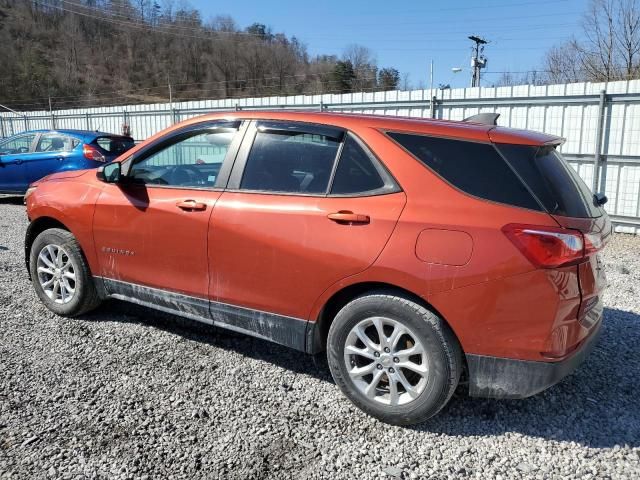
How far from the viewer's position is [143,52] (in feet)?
244

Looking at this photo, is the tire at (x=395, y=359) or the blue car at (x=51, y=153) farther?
the blue car at (x=51, y=153)

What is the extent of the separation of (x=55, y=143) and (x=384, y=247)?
9.64m

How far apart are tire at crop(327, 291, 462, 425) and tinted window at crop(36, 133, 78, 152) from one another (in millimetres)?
9026

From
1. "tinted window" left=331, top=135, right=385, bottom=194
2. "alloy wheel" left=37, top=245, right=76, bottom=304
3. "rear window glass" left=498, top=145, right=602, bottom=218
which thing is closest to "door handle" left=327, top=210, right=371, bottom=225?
"tinted window" left=331, top=135, right=385, bottom=194

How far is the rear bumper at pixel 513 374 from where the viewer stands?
257 cm

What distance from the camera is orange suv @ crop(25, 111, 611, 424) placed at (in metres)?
2.55

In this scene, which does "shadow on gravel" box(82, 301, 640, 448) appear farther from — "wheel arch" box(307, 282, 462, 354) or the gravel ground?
"wheel arch" box(307, 282, 462, 354)

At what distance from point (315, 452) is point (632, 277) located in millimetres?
4936

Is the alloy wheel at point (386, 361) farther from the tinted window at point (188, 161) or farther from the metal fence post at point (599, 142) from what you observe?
the metal fence post at point (599, 142)

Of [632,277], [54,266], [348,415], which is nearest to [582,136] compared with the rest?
[632,277]

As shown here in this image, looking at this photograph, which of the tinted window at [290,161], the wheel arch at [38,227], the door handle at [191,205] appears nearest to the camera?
the tinted window at [290,161]

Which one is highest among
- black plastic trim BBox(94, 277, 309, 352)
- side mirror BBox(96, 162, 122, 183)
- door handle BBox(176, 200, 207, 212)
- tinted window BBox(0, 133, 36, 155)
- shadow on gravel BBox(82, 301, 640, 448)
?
tinted window BBox(0, 133, 36, 155)

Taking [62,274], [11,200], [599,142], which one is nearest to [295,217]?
[62,274]

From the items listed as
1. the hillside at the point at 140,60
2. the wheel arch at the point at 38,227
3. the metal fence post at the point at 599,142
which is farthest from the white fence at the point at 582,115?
the hillside at the point at 140,60
